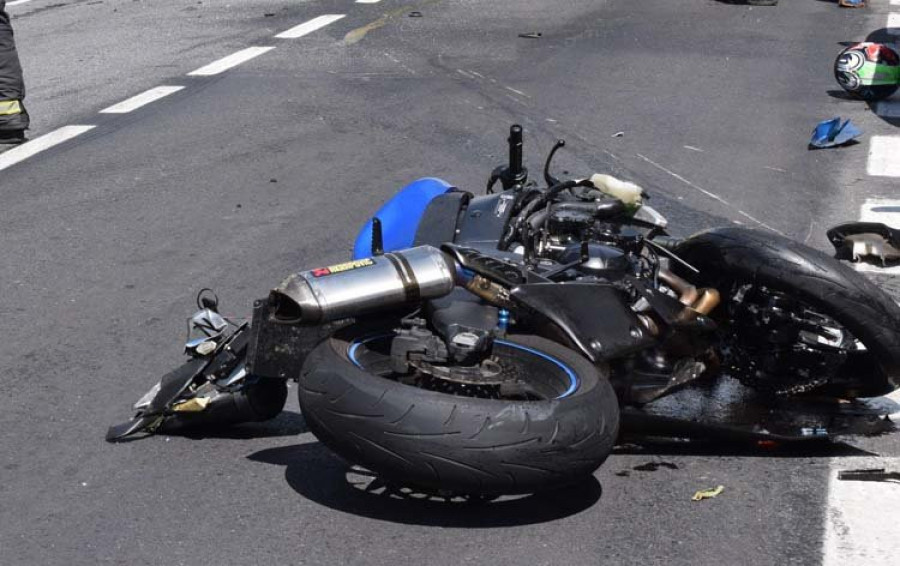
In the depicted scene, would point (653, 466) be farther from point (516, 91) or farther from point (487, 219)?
point (516, 91)

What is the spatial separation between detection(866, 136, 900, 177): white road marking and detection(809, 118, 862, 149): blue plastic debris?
0.17 metres

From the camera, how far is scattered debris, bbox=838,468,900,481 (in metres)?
5.34

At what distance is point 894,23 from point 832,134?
6311 mm

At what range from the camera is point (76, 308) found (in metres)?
7.62

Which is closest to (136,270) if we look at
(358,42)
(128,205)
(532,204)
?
(128,205)

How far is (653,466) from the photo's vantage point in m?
5.43

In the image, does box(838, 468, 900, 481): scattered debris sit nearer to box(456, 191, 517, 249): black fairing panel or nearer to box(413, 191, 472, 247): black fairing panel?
box(456, 191, 517, 249): black fairing panel

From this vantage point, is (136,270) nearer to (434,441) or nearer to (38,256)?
(38,256)

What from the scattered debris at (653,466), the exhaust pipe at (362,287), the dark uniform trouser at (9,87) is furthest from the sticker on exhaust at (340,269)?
the dark uniform trouser at (9,87)

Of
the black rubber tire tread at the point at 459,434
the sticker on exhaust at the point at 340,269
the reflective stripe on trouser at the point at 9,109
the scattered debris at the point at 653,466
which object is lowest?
the reflective stripe on trouser at the point at 9,109

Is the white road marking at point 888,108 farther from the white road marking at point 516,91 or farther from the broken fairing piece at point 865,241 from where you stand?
the broken fairing piece at point 865,241

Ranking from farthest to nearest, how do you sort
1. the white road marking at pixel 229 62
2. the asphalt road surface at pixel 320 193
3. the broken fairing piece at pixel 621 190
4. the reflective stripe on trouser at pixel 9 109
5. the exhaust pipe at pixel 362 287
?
the white road marking at pixel 229 62 < the reflective stripe on trouser at pixel 9 109 < the broken fairing piece at pixel 621 190 < the exhaust pipe at pixel 362 287 < the asphalt road surface at pixel 320 193

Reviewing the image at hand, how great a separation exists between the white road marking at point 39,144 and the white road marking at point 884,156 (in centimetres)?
637

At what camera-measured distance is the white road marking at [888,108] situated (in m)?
12.2
